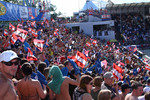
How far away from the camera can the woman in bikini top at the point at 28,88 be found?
13.3 ft

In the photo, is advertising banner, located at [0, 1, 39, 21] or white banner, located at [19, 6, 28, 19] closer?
advertising banner, located at [0, 1, 39, 21]

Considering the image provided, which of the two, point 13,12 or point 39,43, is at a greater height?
point 13,12

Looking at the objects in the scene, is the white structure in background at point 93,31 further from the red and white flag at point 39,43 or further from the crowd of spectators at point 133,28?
the red and white flag at point 39,43

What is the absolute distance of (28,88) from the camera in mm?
4066

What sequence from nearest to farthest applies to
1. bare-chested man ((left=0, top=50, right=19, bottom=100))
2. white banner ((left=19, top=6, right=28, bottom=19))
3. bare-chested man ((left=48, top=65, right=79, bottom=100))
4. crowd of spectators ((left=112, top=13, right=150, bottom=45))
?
1. bare-chested man ((left=0, top=50, right=19, bottom=100))
2. bare-chested man ((left=48, top=65, right=79, bottom=100))
3. white banner ((left=19, top=6, right=28, bottom=19))
4. crowd of spectators ((left=112, top=13, right=150, bottom=45))

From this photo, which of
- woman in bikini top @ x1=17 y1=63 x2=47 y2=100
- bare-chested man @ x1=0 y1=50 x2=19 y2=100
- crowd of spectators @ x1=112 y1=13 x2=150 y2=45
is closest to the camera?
bare-chested man @ x1=0 y1=50 x2=19 y2=100

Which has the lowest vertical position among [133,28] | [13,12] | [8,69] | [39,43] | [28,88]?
[133,28]

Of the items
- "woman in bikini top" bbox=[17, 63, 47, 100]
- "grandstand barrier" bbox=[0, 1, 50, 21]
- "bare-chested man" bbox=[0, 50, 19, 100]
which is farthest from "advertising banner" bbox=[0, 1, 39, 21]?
"bare-chested man" bbox=[0, 50, 19, 100]

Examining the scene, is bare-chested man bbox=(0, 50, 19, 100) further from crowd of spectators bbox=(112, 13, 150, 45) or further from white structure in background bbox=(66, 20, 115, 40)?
crowd of spectators bbox=(112, 13, 150, 45)

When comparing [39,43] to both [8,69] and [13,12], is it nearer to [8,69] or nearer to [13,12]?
[8,69]

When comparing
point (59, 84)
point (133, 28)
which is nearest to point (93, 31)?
point (133, 28)

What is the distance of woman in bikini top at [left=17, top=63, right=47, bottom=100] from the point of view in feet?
13.3

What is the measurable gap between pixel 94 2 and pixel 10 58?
4121 cm

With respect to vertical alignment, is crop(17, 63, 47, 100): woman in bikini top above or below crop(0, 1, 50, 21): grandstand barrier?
below
